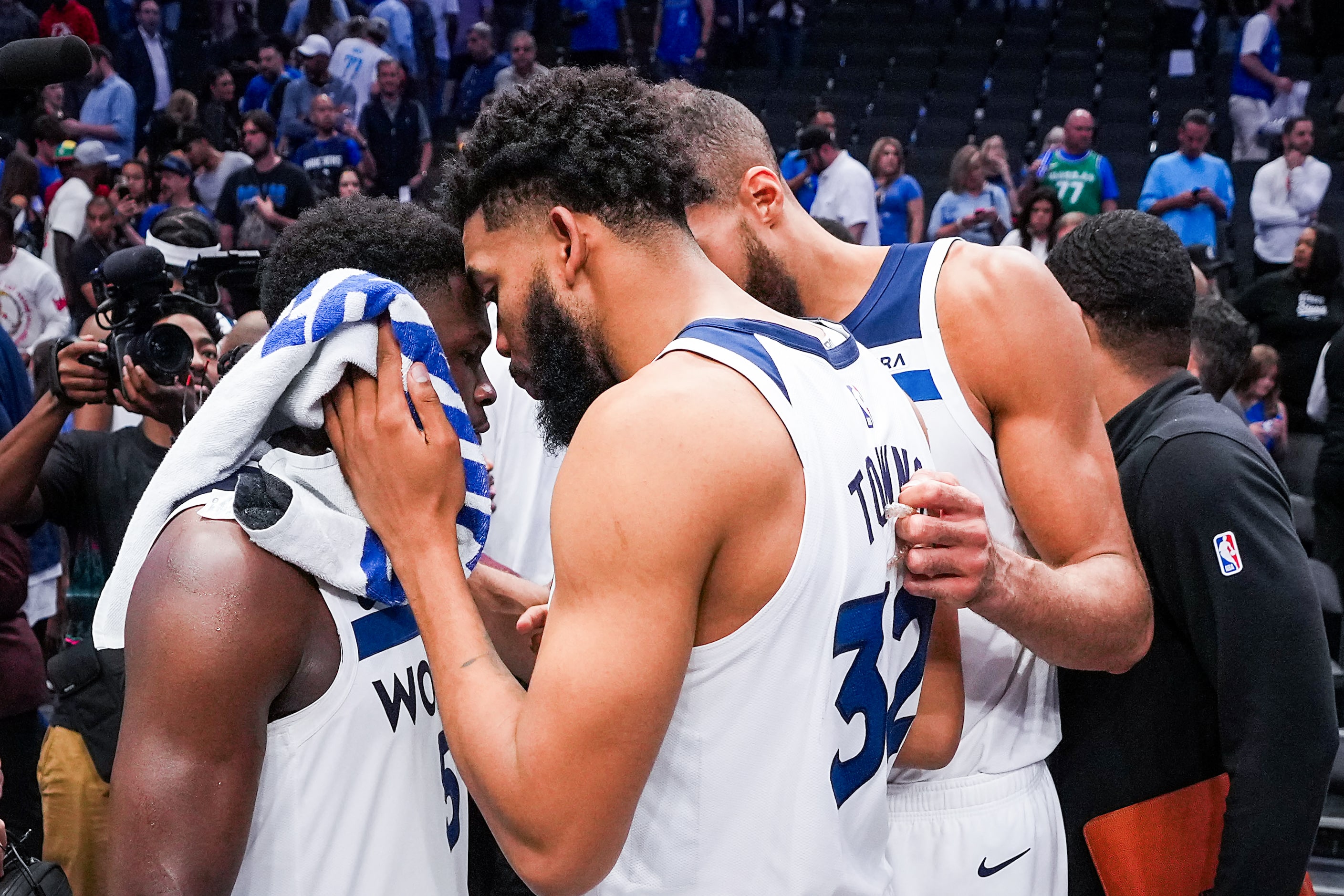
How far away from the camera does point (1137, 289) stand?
2.39 meters

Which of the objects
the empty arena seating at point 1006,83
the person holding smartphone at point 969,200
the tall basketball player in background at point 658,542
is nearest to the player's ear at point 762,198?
the tall basketball player in background at point 658,542

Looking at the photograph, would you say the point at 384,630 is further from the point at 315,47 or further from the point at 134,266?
the point at 315,47

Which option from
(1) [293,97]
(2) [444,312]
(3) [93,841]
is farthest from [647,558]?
(1) [293,97]

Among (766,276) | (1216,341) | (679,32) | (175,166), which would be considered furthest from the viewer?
(679,32)

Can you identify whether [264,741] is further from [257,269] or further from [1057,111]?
[1057,111]

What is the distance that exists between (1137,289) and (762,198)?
28.2 inches

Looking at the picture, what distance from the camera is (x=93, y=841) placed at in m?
2.85

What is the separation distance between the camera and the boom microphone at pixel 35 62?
5.52 feet

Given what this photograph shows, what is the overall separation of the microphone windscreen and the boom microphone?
3.57ft

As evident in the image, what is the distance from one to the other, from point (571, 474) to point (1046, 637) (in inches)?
32.8

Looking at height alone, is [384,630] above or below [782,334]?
below

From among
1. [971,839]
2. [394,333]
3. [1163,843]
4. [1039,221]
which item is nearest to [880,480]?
[394,333]

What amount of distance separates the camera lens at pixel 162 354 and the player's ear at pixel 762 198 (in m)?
1.27

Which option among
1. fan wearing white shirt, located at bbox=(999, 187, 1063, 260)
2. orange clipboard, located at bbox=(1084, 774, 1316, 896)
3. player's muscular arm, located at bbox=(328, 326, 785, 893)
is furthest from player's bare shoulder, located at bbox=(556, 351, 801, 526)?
fan wearing white shirt, located at bbox=(999, 187, 1063, 260)
